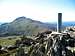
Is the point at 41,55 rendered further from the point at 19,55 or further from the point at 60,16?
the point at 60,16

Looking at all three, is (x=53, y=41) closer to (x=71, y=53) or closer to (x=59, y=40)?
(x=59, y=40)

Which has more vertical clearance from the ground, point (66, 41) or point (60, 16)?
point (60, 16)

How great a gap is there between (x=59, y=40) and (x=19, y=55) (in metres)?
20.0

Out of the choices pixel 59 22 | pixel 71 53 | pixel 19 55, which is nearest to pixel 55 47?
pixel 71 53

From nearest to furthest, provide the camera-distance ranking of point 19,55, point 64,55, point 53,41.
Answer: point 64,55 → point 53,41 → point 19,55

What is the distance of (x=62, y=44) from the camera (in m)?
63.8

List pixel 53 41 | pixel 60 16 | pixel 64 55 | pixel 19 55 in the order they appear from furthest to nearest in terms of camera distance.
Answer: pixel 60 16 < pixel 19 55 < pixel 53 41 < pixel 64 55

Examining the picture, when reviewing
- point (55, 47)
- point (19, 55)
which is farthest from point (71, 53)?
point (19, 55)

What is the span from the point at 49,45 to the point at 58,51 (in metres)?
6.35

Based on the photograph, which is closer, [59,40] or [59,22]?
[59,40]

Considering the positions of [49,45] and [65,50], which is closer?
[65,50]

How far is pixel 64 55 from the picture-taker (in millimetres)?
60625

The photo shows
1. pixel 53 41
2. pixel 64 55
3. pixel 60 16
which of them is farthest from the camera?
pixel 60 16

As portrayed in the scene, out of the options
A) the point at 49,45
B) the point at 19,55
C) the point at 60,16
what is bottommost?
the point at 19,55
